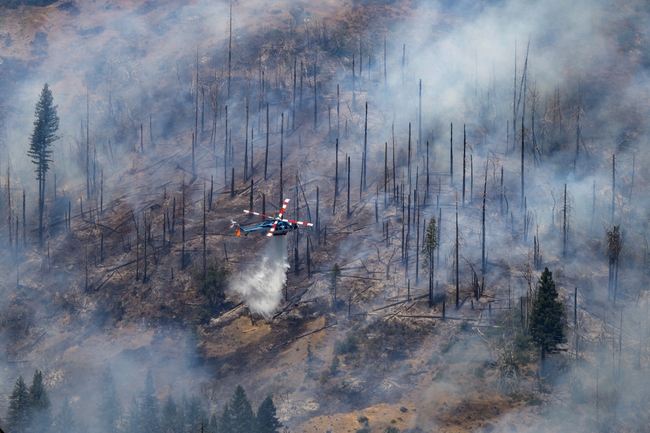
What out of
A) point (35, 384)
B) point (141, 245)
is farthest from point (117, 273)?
point (35, 384)

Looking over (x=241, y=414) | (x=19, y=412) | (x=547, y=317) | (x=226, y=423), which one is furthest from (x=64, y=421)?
(x=547, y=317)

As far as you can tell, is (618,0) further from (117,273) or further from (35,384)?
(35,384)

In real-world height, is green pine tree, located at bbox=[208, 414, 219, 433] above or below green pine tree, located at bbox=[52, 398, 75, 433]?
above

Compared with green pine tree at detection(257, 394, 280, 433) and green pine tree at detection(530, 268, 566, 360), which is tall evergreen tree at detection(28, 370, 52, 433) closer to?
green pine tree at detection(257, 394, 280, 433)

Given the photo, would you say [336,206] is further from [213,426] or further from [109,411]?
[109,411]

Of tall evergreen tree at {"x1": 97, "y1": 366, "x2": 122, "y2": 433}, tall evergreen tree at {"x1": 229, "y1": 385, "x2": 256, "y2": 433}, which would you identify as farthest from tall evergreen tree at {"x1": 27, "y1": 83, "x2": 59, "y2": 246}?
tall evergreen tree at {"x1": 229, "y1": 385, "x2": 256, "y2": 433}
